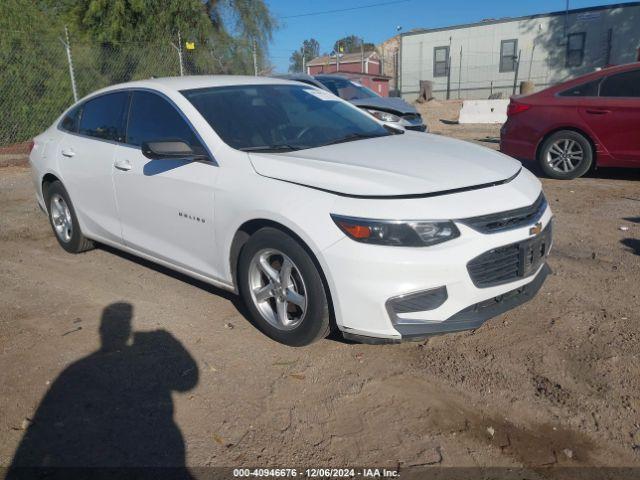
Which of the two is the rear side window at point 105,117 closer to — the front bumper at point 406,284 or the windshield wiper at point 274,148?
the windshield wiper at point 274,148

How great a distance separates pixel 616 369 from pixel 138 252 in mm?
3436

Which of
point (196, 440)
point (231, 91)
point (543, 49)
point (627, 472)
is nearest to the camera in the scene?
point (627, 472)

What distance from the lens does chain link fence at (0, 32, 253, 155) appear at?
1230 centimetres

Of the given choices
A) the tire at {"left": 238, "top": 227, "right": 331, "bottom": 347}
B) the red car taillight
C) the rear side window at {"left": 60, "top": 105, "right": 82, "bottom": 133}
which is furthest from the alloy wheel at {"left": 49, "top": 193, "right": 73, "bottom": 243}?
the red car taillight

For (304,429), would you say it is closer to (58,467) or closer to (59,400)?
(58,467)

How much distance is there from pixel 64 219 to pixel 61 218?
0.05 m

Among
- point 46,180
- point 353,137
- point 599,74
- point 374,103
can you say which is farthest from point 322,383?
point 374,103

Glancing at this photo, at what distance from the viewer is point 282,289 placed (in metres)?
3.38

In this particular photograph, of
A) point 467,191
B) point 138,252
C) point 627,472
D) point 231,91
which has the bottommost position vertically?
point 627,472

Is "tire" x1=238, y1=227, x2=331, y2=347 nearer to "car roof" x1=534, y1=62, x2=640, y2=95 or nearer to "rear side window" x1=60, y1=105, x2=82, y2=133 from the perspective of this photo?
"rear side window" x1=60, y1=105, x2=82, y2=133

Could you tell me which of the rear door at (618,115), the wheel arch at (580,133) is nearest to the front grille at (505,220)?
the rear door at (618,115)

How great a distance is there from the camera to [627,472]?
2422 mm

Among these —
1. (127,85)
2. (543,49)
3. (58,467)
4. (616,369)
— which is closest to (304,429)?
(58,467)

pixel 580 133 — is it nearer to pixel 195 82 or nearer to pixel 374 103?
pixel 374 103
